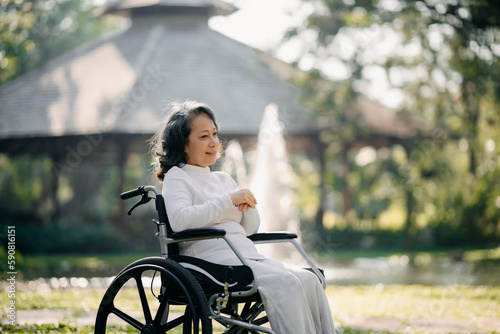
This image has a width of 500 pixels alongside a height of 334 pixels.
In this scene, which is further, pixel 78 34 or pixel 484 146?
pixel 78 34

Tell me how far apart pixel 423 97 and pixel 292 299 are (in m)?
14.8

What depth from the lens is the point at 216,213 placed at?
3.44 m

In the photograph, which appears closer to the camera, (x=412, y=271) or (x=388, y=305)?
(x=388, y=305)

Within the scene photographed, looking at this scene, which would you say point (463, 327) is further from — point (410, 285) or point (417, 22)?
point (417, 22)

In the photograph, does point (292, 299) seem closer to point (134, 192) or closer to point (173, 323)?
point (173, 323)

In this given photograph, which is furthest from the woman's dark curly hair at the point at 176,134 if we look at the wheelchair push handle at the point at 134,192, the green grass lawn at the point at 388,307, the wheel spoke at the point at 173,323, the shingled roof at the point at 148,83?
the shingled roof at the point at 148,83

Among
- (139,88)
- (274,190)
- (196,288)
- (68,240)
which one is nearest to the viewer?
(196,288)

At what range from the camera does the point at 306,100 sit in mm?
17406

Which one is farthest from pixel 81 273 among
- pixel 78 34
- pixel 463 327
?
pixel 78 34

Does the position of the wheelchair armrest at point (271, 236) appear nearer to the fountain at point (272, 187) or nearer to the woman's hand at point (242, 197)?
the woman's hand at point (242, 197)

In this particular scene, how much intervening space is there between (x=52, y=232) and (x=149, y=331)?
13204 mm

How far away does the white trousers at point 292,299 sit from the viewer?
3.18 metres

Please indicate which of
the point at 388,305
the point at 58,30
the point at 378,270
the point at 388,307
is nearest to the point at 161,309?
the point at 388,307

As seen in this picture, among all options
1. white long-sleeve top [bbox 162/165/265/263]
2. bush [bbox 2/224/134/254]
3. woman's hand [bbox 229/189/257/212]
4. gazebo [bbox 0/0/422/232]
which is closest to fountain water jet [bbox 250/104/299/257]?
gazebo [bbox 0/0/422/232]
